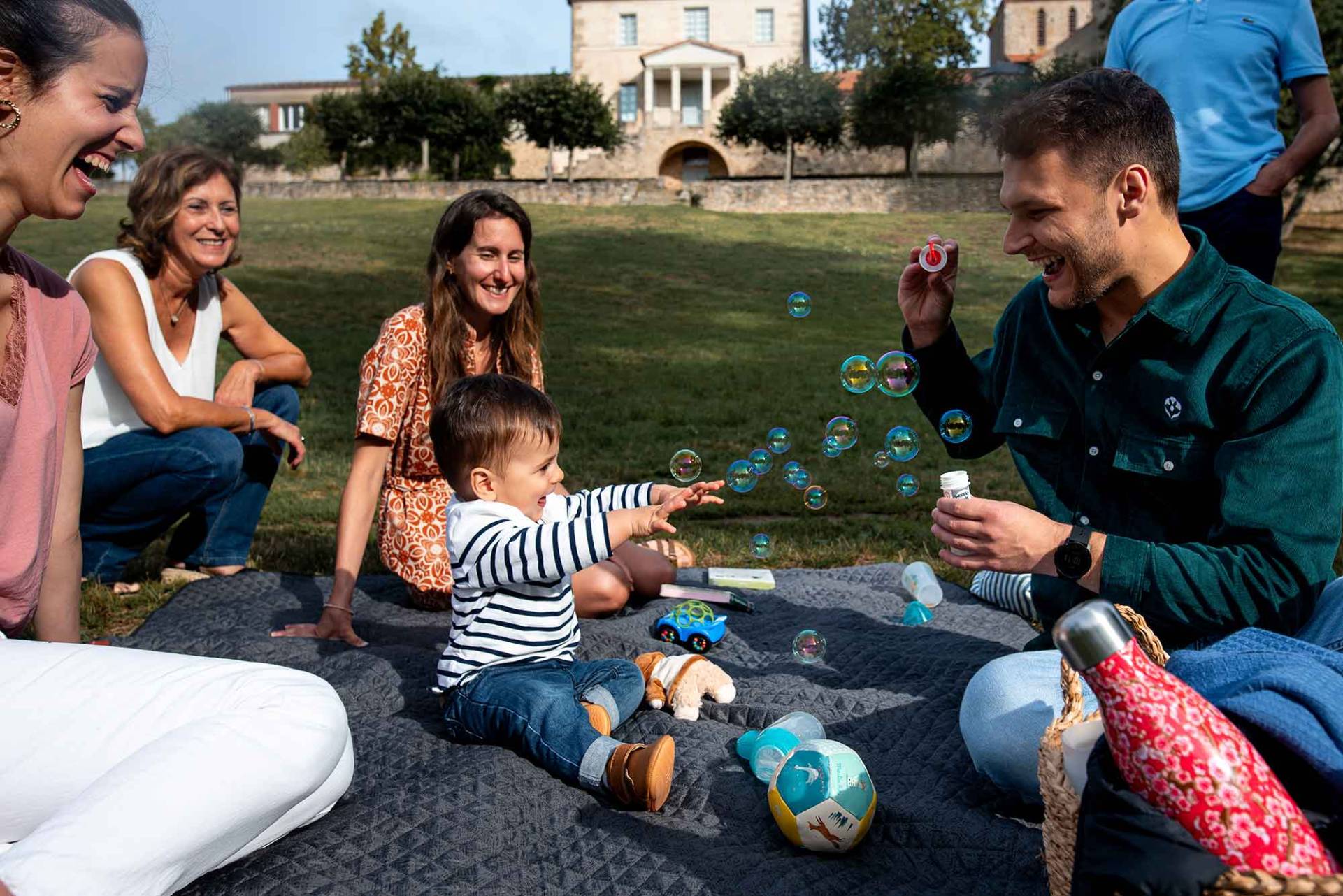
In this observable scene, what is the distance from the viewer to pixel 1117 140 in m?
2.40

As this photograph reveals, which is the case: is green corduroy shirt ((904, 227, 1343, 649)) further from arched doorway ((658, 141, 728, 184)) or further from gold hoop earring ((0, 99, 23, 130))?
arched doorway ((658, 141, 728, 184))

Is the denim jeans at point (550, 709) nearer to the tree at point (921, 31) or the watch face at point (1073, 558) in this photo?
the watch face at point (1073, 558)

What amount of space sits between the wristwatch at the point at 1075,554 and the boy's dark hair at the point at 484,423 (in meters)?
1.37

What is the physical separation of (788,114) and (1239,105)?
39.4m

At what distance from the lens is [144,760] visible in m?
1.96

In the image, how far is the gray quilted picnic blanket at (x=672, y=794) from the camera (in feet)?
7.69

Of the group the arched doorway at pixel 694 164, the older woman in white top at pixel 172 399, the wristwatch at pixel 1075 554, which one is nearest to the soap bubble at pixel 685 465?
the wristwatch at pixel 1075 554

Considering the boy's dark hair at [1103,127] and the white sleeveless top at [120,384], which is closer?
the boy's dark hair at [1103,127]

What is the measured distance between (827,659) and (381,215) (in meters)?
27.2

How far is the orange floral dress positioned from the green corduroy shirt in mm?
2200

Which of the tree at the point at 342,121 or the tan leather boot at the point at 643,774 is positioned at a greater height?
the tree at the point at 342,121

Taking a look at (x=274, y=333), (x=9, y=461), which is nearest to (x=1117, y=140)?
A: (x=9, y=461)

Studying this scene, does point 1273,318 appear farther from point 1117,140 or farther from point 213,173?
point 213,173

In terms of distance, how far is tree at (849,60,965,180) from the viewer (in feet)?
125
